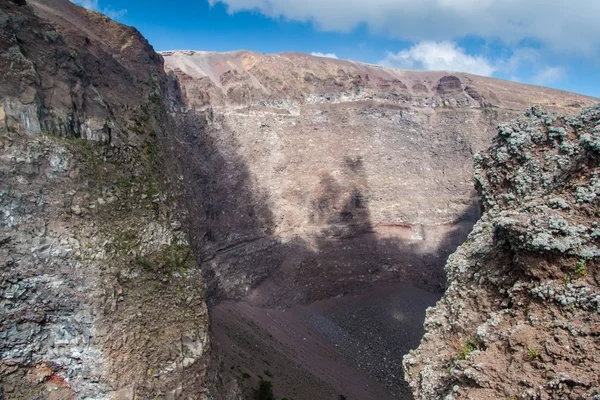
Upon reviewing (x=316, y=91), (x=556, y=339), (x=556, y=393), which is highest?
(x=316, y=91)

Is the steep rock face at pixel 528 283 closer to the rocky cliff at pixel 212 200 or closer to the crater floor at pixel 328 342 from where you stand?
the rocky cliff at pixel 212 200

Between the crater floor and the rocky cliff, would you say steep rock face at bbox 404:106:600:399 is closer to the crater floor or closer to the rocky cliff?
the rocky cliff

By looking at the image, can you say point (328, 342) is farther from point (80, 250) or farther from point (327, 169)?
point (80, 250)

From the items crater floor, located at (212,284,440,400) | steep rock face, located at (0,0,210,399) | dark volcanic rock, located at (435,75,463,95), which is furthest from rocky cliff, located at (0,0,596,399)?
crater floor, located at (212,284,440,400)

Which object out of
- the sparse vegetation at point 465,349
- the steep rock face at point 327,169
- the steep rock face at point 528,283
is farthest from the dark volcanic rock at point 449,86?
the sparse vegetation at point 465,349

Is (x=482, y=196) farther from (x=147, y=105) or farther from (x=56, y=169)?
(x=147, y=105)

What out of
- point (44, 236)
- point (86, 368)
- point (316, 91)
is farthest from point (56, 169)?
point (316, 91)
